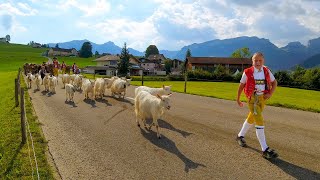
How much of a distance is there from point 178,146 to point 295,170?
3.57 meters

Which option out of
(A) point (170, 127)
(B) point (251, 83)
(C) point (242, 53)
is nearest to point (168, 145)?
(A) point (170, 127)

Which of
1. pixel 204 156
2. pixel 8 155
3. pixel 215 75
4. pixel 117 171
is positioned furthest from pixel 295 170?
pixel 215 75

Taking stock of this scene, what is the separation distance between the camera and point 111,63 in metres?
136

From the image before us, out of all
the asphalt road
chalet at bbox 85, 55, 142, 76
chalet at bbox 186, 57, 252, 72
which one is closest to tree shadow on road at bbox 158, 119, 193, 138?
the asphalt road

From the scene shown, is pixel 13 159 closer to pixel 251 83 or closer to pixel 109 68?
pixel 251 83

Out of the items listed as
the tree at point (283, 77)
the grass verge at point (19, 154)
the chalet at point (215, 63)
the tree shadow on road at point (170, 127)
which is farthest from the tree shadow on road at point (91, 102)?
the chalet at point (215, 63)

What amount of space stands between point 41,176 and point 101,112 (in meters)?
8.73

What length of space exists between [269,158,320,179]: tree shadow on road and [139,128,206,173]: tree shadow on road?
203 cm

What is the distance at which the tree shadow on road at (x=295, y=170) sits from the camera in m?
8.41

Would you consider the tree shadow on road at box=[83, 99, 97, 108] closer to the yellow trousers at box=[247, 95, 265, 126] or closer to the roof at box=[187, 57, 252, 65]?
the yellow trousers at box=[247, 95, 265, 126]

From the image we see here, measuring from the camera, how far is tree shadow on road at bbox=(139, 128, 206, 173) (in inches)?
364

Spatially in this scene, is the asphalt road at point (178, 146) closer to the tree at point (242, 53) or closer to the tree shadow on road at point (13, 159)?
the tree shadow on road at point (13, 159)

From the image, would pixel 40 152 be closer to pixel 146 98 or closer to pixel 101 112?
pixel 146 98

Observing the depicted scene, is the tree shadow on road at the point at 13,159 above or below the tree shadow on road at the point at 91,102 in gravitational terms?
below
